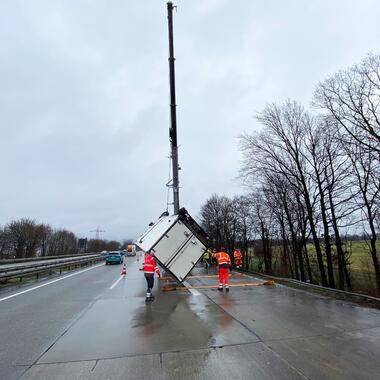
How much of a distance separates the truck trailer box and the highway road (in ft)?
7.65

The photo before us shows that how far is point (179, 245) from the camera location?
1276 cm

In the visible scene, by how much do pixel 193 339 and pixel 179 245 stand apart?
269 inches

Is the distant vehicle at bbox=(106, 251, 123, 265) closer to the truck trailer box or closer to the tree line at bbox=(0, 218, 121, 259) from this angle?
the tree line at bbox=(0, 218, 121, 259)

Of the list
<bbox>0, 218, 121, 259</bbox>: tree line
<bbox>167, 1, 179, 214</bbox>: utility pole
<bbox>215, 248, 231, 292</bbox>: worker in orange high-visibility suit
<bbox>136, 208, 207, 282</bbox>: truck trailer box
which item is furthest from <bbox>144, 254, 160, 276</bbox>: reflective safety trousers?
<bbox>0, 218, 121, 259</bbox>: tree line

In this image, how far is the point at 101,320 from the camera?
7840 mm

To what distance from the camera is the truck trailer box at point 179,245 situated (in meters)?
12.5

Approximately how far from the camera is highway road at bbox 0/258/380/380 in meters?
4.50

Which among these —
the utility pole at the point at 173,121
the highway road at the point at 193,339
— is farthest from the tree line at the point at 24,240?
the highway road at the point at 193,339

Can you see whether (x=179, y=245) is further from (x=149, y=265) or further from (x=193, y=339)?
(x=193, y=339)

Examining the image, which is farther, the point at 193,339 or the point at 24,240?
the point at 24,240

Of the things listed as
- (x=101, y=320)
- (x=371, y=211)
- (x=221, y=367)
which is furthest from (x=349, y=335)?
(x=371, y=211)

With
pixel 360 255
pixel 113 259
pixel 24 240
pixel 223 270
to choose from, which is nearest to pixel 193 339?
pixel 223 270

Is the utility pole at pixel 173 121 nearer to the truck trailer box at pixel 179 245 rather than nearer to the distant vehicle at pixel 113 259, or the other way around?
the truck trailer box at pixel 179 245

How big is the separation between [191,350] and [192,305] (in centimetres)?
435
